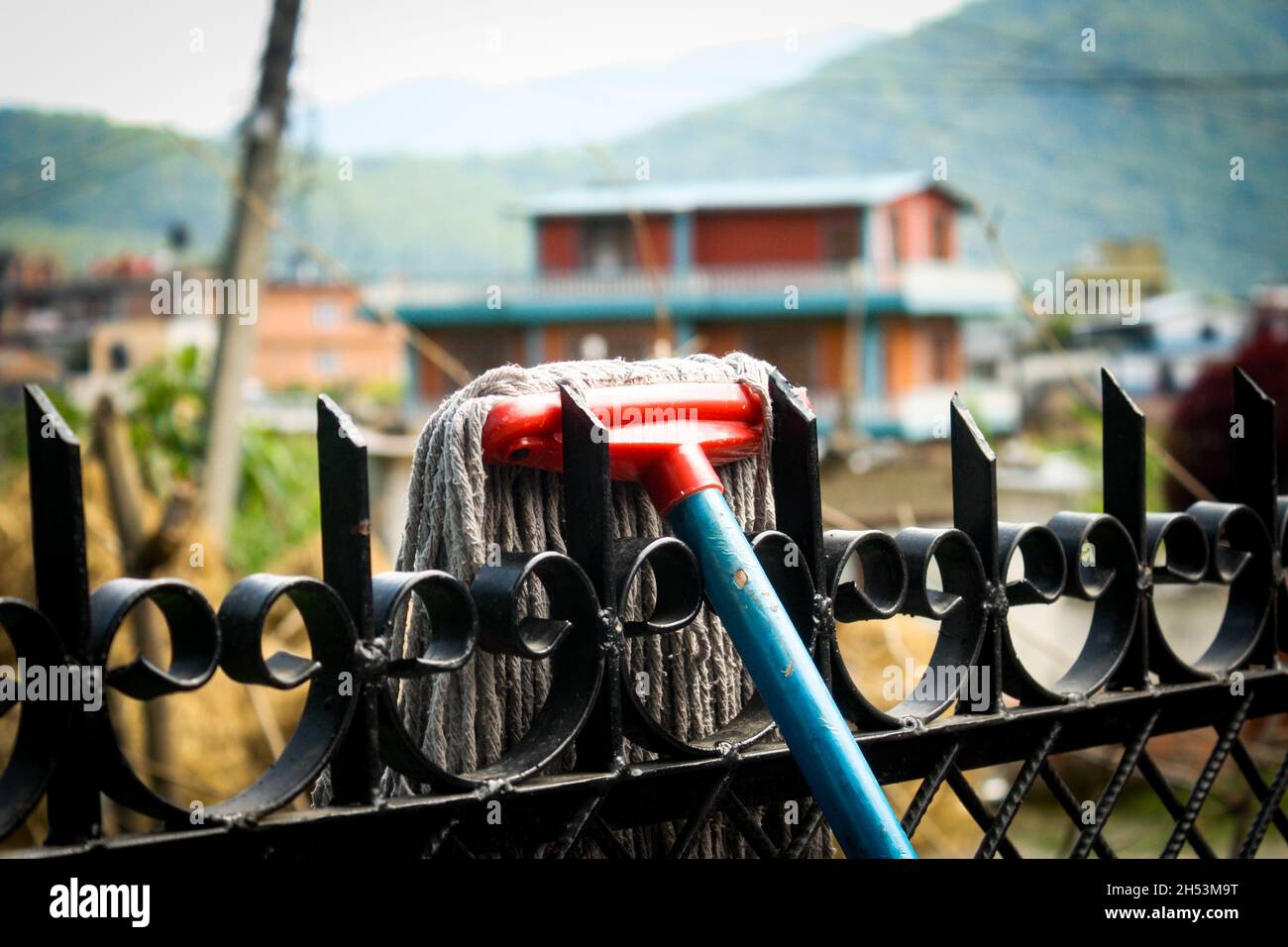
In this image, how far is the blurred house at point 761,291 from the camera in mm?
30984

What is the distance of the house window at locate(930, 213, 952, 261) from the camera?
35.8m

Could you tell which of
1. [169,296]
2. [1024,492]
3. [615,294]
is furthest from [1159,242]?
[169,296]

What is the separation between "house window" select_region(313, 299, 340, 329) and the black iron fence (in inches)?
2998

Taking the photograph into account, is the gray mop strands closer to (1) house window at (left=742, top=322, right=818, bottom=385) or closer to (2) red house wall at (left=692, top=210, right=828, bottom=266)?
(1) house window at (left=742, top=322, right=818, bottom=385)

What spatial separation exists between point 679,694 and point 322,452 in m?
0.53

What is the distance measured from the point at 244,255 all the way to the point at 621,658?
277 inches

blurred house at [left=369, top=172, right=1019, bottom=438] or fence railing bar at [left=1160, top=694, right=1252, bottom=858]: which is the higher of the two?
blurred house at [left=369, top=172, right=1019, bottom=438]

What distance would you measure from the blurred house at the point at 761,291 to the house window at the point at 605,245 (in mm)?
37

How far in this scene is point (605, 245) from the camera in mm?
34688

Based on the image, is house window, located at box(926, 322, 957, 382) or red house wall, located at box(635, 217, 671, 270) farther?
red house wall, located at box(635, 217, 671, 270)

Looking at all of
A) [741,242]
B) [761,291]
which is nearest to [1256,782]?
[761,291]

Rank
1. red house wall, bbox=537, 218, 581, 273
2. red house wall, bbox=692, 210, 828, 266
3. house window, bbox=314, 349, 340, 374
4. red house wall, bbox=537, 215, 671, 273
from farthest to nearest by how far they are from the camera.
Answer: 1. house window, bbox=314, 349, 340, 374
2. red house wall, bbox=537, 218, 581, 273
3. red house wall, bbox=537, 215, 671, 273
4. red house wall, bbox=692, 210, 828, 266

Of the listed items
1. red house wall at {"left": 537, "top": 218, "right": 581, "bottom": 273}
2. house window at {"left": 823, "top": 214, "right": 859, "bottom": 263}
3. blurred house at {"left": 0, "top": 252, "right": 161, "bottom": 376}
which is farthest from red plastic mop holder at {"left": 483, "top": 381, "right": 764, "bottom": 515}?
blurred house at {"left": 0, "top": 252, "right": 161, "bottom": 376}

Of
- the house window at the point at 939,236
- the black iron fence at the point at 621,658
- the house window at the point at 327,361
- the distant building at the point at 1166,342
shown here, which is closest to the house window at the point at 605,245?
the house window at the point at 939,236
